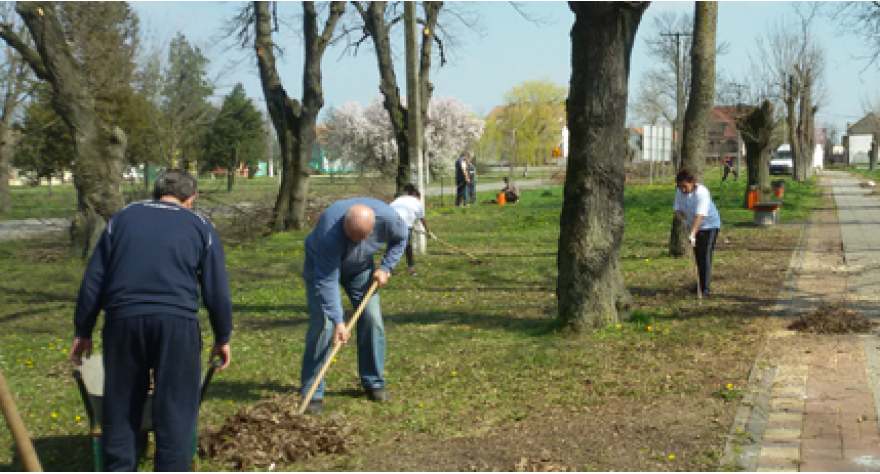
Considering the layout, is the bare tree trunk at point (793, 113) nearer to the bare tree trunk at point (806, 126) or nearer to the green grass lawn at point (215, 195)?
the bare tree trunk at point (806, 126)

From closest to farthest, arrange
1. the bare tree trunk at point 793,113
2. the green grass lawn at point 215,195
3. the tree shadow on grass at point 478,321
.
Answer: the tree shadow on grass at point 478,321 < the green grass lawn at point 215,195 < the bare tree trunk at point 793,113

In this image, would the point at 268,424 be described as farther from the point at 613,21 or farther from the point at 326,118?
the point at 326,118

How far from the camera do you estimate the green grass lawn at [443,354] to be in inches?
233

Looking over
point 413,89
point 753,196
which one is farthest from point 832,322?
point 753,196

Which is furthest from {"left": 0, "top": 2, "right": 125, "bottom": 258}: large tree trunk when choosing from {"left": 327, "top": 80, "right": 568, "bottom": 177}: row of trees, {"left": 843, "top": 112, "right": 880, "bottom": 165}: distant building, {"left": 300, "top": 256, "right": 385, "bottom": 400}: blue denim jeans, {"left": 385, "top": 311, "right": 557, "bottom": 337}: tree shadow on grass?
{"left": 843, "top": 112, "right": 880, "bottom": 165}: distant building

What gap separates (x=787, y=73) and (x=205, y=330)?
150 feet

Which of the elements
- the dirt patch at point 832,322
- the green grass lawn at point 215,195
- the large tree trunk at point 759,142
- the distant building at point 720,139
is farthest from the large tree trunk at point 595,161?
the distant building at point 720,139

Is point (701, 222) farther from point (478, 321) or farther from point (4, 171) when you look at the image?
point (4, 171)

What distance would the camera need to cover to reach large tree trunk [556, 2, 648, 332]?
8.21 meters

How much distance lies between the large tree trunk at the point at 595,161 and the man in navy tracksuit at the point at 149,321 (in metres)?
4.77

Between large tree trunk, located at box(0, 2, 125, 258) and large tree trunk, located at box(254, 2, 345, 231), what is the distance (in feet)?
18.1

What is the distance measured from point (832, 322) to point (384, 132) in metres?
47.5

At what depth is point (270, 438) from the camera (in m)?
5.21

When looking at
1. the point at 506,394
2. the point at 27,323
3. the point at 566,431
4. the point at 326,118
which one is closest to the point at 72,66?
the point at 27,323
